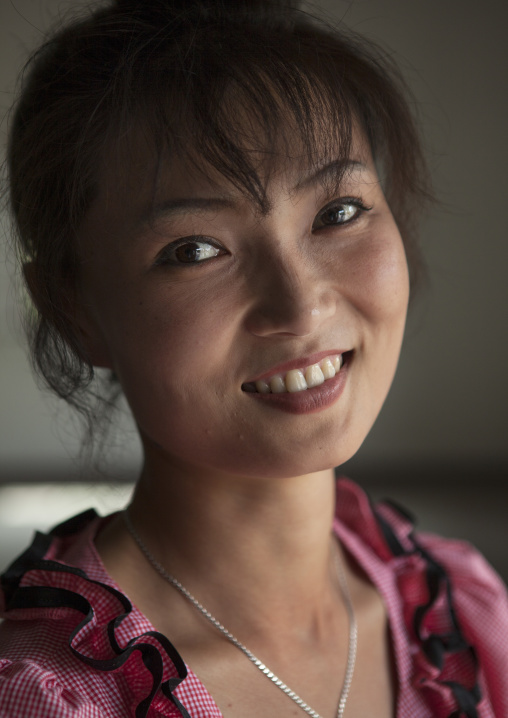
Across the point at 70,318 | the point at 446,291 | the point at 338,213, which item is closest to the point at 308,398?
the point at 338,213

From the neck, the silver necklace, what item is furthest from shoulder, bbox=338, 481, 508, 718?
the neck

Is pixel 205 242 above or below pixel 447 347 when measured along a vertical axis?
above

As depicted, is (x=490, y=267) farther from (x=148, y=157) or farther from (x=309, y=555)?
(x=148, y=157)

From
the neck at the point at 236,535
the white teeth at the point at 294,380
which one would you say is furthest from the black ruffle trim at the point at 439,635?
the white teeth at the point at 294,380

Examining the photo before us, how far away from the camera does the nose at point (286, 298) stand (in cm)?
91

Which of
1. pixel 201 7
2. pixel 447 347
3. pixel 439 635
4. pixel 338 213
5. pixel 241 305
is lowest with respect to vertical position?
pixel 439 635

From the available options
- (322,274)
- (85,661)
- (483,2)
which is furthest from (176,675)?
Answer: (483,2)

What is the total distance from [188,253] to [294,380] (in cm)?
21

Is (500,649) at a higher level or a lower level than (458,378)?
lower

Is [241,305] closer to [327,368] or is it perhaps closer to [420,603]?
[327,368]

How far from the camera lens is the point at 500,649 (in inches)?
49.2

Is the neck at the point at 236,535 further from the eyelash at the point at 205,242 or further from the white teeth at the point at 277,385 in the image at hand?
the eyelash at the point at 205,242

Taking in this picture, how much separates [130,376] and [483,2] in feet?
4.73

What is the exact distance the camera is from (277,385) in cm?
96
